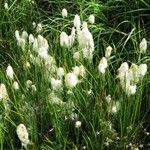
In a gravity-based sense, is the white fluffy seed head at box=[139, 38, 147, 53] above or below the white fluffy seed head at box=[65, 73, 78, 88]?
above

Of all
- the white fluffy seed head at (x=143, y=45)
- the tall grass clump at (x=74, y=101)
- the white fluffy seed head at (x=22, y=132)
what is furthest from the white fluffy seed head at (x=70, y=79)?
the white fluffy seed head at (x=143, y=45)

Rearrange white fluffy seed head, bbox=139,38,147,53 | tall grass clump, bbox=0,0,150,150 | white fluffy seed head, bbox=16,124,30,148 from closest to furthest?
1. white fluffy seed head, bbox=16,124,30,148
2. tall grass clump, bbox=0,0,150,150
3. white fluffy seed head, bbox=139,38,147,53

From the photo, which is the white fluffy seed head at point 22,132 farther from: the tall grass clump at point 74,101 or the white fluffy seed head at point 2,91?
the white fluffy seed head at point 2,91

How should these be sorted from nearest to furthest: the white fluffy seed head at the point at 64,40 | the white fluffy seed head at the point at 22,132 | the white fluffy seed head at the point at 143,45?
the white fluffy seed head at the point at 22,132, the white fluffy seed head at the point at 143,45, the white fluffy seed head at the point at 64,40

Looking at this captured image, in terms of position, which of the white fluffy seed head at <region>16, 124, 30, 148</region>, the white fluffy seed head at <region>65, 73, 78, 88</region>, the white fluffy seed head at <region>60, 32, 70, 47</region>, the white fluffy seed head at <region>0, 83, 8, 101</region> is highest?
the white fluffy seed head at <region>60, 32, 70, 47</region>

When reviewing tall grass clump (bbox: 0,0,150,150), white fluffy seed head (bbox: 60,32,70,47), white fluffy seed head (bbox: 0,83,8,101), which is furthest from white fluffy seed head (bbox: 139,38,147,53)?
white fluffy seed head (bbox: 0,83,8,101)

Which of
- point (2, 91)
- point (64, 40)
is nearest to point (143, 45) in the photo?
point (64, 40)

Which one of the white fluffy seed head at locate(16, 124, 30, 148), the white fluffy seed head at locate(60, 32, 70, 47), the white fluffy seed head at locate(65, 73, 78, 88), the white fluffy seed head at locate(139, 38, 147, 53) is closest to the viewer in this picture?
the white fluffy seed head at locate(16, 124, 30, 148)

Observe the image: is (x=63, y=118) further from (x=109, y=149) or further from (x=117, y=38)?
(x=117, y=38)

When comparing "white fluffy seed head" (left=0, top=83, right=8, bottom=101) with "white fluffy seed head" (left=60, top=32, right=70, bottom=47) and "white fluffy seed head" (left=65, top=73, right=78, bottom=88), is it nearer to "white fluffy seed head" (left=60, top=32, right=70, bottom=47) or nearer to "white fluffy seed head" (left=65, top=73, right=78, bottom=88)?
"white fluffy seed head" (left=65, top=73, right=78, bottom=88)

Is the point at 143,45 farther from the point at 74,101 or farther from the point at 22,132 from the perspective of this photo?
the point at 22,132

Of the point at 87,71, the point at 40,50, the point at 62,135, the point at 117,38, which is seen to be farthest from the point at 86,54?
the point at 117,38
